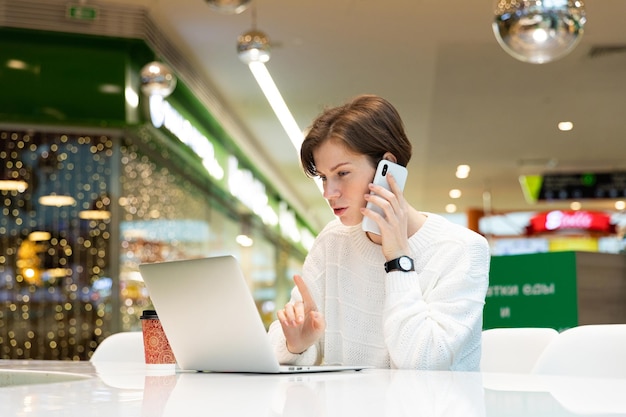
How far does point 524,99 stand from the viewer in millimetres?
9312

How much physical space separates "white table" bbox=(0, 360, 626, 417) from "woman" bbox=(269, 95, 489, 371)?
0.43 metres

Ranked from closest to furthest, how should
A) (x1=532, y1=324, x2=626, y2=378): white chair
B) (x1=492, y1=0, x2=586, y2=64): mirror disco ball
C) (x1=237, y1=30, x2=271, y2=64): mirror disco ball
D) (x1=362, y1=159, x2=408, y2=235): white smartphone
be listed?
(x1=532, y1=324, x2=626, y2=378): white chair < (x1=362, y1=159, x2=408, y2=235): white smartphone < (x1=492, y1=0, x2=586, y2=64): mirror disco ball < (x1=237, y1=30, x2=271, y2=64): mirror disco ball

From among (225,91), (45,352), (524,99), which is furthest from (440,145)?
(45,352)

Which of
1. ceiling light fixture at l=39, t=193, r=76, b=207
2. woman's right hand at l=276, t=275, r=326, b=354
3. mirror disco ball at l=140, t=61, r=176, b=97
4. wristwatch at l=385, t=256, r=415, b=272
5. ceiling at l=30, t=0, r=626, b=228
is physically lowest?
woman's right hand at l=276, t=275, r=326, b=354

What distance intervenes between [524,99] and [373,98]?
7247 mm

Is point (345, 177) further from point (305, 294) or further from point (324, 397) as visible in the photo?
point (324, 397)

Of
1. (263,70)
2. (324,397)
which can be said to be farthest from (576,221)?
(324,397)

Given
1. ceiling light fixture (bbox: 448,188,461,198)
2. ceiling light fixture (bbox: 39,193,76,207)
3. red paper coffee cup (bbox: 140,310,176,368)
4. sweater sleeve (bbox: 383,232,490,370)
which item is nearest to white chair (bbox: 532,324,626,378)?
sweater sleeve (bbox: 383,232,490,370)

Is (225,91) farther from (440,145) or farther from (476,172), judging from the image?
(476,172)

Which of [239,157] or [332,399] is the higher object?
[239,157]

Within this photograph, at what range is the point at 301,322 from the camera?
2.07m

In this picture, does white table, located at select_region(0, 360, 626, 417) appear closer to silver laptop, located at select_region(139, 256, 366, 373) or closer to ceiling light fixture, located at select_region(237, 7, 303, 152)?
silver laptop, located at select_region(139, 256, 366, 373)

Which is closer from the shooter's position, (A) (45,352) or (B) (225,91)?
(A) (45,352)

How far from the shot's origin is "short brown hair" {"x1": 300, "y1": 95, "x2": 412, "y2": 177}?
7.65ft
